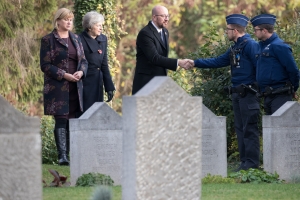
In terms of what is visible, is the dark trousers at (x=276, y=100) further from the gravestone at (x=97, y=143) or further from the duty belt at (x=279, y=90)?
the gravestone at (x=97, y=143)

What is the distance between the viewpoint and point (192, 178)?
7586 millimetres

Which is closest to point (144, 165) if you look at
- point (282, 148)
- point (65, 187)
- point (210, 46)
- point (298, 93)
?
point (65, 187)

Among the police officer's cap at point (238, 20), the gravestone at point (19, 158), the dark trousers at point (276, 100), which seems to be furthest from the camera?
the police officer's cap at point (238, 20)

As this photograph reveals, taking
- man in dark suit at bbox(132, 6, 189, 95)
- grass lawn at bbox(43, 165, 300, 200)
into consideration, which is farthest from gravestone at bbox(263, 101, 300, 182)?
man in dark suit at bbox(132, 6, 189, 95)

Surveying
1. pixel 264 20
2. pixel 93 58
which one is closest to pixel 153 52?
pixel 93 58

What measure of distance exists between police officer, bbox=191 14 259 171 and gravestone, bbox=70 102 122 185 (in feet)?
6.81

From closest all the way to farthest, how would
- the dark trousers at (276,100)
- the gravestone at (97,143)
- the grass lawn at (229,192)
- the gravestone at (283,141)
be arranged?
the grass lawn at (229,192) → the gravestone at (97,143) → the gravestone at (283,141) → the dark trousers at (276,100)

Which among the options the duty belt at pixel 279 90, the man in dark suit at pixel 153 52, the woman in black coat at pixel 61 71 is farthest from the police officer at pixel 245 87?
the woman in black coat at pixel 61 71

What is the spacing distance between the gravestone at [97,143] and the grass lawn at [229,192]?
35.6 inches

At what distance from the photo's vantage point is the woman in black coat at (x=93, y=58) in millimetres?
13422

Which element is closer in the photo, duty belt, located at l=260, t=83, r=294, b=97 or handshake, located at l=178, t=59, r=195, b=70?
duty belt, located at l=260, t=83, r=294, b=97

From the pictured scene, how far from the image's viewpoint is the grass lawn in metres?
9.09

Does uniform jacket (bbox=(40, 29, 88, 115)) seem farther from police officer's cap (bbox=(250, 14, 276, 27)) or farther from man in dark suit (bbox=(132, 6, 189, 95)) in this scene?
police officer's cap (bbox=(250, 14, 276, 27))

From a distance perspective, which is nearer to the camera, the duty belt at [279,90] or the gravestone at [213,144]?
the gravestone at [213,144]
